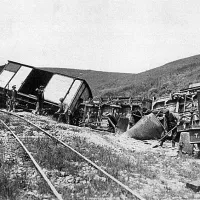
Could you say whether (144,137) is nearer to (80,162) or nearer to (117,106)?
(117,106)

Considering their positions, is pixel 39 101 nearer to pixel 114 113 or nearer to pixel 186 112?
pixel 114 113

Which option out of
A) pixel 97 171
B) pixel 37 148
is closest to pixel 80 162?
pixel 97 171

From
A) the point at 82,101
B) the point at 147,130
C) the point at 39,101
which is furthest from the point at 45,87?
the point at 147,130

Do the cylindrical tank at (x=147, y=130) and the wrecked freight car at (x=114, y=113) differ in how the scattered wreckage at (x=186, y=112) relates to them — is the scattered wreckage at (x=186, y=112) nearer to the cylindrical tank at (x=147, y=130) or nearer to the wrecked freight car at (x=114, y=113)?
the wrecked freight car at (x=114, y=113)

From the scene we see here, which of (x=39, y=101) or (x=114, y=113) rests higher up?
(x=39, y=101)

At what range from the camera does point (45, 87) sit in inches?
823

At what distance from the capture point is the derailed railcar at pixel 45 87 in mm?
20297

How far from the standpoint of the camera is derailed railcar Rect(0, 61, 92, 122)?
20.3 meters

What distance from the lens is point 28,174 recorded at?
575cm

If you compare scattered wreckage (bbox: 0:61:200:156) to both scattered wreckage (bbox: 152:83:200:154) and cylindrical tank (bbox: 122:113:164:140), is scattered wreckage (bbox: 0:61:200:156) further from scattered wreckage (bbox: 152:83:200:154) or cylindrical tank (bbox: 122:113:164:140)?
cylindrical tank (bbox: 122:113:164:140)

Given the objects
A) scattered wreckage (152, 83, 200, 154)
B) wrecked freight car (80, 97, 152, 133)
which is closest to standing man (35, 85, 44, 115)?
wrecked freight car (80, 97, 152, 133)

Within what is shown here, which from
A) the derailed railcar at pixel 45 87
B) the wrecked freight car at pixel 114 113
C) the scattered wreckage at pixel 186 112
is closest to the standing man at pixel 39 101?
the derailed railcar at pixel 45 87

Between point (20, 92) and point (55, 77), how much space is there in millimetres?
2929

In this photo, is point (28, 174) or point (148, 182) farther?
point (148, 182)
